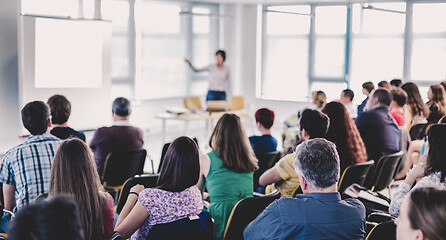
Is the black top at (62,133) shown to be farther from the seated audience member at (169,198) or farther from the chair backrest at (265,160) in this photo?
the seated audience member at (169,198)

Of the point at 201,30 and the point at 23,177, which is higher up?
the point at 201,30

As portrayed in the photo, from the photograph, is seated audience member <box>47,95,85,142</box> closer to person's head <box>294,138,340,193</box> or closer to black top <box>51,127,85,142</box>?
black top <box>51,127,85,142</box>

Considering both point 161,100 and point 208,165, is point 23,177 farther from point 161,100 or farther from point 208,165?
point 161,100

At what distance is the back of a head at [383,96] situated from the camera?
17.6 feet

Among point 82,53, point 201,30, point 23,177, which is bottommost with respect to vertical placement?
point 23,177

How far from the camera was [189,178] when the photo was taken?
2.72 m

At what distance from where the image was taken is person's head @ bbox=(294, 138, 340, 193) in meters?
2.36

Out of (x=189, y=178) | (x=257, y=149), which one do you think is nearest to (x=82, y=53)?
(x=257, y=149)

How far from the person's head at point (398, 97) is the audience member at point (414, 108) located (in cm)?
37

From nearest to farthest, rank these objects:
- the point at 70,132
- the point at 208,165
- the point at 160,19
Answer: the point at 208,165 < the point at 70,132 < the point at 160,19

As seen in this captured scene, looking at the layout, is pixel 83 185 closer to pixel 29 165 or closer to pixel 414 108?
pixel 29 165

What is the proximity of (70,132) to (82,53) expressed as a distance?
3433 mm

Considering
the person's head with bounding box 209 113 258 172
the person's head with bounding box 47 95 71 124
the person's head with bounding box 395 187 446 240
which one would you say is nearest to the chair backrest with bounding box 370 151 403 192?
the person's head with bounding box 209 113 258 172

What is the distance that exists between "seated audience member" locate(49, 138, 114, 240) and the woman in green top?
1.18m
